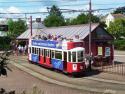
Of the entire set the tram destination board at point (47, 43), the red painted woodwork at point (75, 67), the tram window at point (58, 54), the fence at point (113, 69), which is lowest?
the fence at point (113, 69)

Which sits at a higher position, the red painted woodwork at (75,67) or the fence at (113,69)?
the red painted woodwork at (75,67)

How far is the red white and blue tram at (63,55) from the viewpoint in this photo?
3347cm

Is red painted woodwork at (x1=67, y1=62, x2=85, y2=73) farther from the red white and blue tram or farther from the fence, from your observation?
the fence

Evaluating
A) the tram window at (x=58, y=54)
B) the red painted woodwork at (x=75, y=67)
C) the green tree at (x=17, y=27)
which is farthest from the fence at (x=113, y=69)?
the green tree at (x=17, y=27)

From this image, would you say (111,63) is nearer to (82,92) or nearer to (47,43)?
(47,43)

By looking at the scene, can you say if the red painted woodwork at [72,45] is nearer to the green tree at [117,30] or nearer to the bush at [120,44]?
the bush at [120,44]

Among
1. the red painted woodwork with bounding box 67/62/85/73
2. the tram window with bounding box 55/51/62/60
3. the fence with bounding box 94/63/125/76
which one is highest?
the tram window with bounding box 55/51/62/60

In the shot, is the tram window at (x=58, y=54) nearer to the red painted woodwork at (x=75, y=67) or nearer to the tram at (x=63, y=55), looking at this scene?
the tram at (x=63, y=55)

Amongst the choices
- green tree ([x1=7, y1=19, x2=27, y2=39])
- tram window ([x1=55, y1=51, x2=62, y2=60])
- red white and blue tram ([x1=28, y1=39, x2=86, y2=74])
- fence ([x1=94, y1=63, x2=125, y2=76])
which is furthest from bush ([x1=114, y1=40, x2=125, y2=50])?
tram window ([x1=55, y1=51, x2=62, y2=60])

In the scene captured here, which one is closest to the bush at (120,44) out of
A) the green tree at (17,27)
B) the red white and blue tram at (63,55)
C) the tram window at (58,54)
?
the green tree at (17,27)

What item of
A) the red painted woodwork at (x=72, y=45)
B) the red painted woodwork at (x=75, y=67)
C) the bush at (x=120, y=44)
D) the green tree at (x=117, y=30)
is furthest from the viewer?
the green tree at (x=117, y=30)

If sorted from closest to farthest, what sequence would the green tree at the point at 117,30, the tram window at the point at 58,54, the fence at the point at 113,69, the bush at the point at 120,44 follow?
the fence at the point at 113,69
the tram window at the point at 58,54
the bush at the point at 120,44
the green tree at the point at 117,30

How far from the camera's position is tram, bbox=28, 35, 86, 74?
33.5 m

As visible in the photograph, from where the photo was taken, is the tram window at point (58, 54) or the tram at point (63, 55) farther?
the tram window at point (58, 54)
